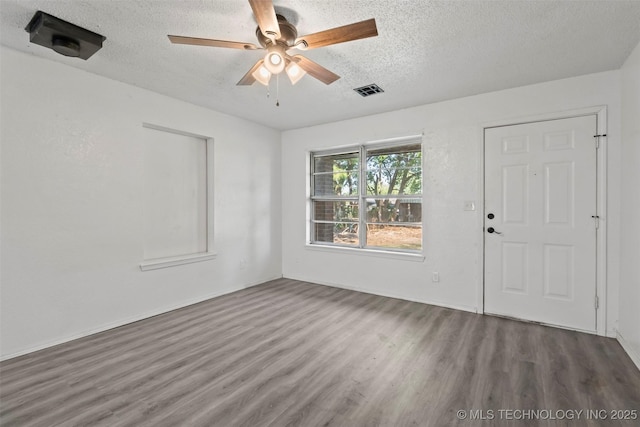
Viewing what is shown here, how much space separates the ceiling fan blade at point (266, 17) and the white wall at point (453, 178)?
253 centimetres

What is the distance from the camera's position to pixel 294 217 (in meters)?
5.04

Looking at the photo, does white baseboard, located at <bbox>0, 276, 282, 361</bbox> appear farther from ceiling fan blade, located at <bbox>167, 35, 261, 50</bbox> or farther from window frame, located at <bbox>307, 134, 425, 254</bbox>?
ceiling fan blade, located at <bbox>167, 35, 261, 50</bbox>

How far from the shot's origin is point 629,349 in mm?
2455

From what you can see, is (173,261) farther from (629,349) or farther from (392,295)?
(629,349)

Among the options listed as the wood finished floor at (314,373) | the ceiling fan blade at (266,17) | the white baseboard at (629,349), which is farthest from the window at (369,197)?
the ceiling fan blade at (266,17)

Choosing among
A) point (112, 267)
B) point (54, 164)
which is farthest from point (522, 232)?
point (54, 164)

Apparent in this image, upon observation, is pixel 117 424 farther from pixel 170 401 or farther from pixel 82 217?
pixel 82 217

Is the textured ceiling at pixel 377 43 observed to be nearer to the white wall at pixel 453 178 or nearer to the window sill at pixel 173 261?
the white wall at pixel 453 178

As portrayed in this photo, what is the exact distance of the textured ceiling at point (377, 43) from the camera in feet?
6.37

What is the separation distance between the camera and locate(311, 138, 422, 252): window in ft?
13.5

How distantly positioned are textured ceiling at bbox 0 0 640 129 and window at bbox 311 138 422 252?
1.02 meters

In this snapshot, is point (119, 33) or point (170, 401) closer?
point (170, 401)

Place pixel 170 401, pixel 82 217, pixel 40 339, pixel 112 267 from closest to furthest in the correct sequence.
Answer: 1. pixel 170 401
2. pixel 40 339
3. pixel 82 217
4. pixel 112 267

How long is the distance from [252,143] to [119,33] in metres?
2.43
